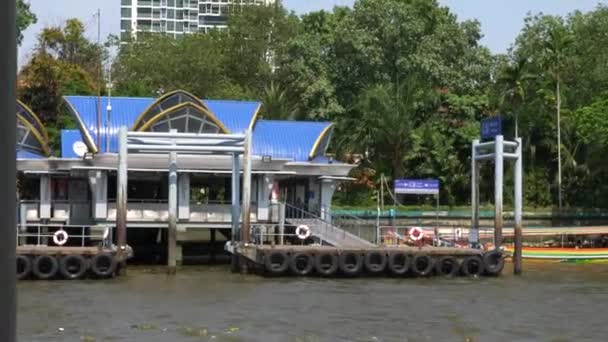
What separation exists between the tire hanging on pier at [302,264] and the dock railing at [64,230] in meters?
6.53

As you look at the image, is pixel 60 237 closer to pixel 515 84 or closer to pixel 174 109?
pixel 174 109

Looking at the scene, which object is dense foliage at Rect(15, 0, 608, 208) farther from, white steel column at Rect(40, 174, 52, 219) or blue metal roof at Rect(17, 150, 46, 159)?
white steel column at Rect(40, 174, 52, 219)

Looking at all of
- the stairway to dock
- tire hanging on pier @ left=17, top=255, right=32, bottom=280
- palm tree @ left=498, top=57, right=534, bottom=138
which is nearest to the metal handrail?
the stairway to dock

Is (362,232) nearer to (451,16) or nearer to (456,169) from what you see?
(456,169)

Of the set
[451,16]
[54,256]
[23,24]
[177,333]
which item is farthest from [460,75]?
[177,333]

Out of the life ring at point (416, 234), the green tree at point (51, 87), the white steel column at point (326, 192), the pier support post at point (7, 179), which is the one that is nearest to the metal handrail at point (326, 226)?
the white steel column at point (326, 192)

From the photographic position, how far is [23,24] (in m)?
52.9

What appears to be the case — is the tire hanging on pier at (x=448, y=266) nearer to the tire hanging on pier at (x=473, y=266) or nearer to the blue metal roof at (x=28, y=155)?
the tire hanging on pier at (x=473, y=266)

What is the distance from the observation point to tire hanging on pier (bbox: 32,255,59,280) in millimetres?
31750

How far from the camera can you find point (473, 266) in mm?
35156

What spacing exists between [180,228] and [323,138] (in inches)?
363

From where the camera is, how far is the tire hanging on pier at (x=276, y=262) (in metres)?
33.5

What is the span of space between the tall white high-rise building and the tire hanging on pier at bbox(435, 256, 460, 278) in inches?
6011

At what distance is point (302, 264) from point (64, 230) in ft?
37.3
